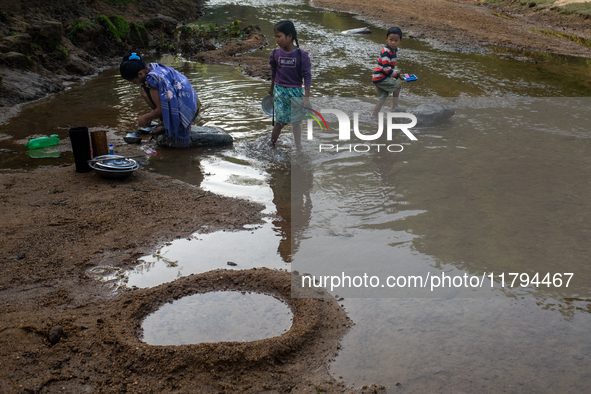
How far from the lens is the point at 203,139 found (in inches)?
238

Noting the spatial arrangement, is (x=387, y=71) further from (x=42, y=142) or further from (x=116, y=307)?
(x=116, y=307)

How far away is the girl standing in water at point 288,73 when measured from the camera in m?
5.04

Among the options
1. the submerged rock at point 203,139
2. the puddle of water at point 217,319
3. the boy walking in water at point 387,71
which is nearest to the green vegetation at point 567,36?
the boy walking in water at point 387,71

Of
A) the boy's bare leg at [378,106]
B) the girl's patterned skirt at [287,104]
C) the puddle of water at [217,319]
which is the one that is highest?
the girl's patterned skirt at [287,104]

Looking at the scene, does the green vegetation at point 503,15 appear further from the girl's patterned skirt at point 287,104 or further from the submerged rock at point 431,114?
the girl's patterned skirt at point 287,104

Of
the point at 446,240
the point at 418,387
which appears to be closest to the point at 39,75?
the point at 446,240

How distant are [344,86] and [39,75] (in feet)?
21.5

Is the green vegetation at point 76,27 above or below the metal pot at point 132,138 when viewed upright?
above

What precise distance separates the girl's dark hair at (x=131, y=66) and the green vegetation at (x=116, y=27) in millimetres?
8551

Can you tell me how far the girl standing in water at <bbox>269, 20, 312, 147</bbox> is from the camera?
199 inches

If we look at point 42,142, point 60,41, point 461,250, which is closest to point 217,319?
point 461,250

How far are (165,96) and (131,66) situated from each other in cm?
55

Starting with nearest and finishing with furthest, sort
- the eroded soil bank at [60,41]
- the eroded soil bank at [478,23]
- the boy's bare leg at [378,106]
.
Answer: the boy's bare leg at [378,106], the eroded soil bank at [60,41], the eroded soil bank at [478,23]

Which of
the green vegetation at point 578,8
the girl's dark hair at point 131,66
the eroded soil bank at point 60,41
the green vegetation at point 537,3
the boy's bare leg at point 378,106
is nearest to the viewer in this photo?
the girl's dark hair at point 131,66
